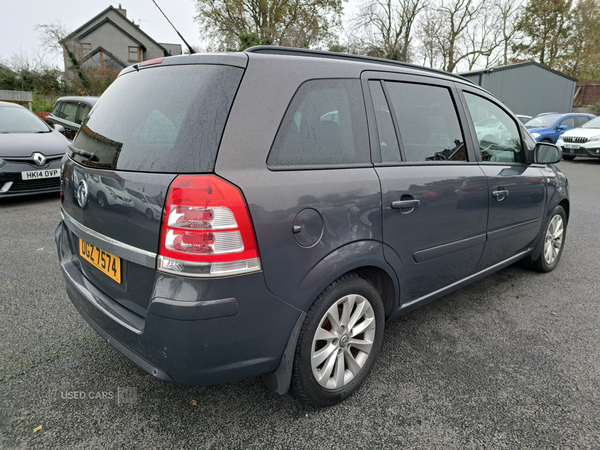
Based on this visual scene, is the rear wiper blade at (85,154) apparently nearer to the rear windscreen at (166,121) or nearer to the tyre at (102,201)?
the rear windscreen at (166,121)

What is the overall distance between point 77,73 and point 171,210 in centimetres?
2819

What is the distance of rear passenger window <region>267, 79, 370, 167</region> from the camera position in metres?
1.84

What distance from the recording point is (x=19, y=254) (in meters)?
4.19

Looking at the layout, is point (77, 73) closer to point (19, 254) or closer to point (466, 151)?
point (19, 254)

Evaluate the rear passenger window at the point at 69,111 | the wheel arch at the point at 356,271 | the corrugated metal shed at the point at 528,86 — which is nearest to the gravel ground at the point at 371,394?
the wheel arch at the point at 356,271

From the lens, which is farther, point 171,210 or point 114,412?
point 114,412

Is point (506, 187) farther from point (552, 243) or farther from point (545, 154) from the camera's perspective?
point (552, 243)

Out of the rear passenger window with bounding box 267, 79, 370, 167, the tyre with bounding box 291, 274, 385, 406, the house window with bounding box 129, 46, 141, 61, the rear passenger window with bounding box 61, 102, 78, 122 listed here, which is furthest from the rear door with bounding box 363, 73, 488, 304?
the house window with bounding box 129, 46, 141, 61

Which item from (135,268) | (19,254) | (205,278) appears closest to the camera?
(205,278)

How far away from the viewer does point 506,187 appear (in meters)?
3.09

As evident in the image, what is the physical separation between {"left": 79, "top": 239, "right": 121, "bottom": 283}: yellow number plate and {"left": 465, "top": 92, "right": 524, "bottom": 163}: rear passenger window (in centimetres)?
250

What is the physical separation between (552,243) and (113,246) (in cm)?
399

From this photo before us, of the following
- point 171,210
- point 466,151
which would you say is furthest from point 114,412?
point 466,151

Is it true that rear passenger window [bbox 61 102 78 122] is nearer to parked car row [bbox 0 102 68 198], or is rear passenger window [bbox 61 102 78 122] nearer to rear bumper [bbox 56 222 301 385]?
parked car row [bbox 0 102 68 198]
